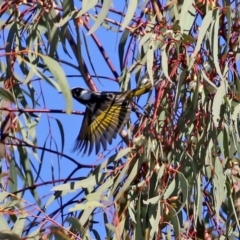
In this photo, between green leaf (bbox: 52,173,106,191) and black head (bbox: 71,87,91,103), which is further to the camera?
black head (bbox: 71,87,91,103)

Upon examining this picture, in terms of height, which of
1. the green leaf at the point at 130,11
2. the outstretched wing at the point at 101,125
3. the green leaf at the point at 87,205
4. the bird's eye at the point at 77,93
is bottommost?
the green leaf at the point at 87,205

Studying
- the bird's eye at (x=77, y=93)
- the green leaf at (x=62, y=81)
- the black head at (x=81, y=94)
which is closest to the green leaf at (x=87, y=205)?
the green leaf at (x=62, y=81)

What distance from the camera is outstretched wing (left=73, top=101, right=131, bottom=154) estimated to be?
2.54 metres

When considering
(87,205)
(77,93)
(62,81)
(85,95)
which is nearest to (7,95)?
(62,81)

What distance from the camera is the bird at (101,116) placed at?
252cm

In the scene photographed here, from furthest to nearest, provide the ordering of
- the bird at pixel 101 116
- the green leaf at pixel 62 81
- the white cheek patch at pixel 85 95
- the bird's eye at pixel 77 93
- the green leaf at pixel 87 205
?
the bird's eye at pixel 77 93, the white cheek patch at pixel 85 95, the bird at pixel 101 116, the green leaf at pixel 87 205, the green leaf at pixel 62 81

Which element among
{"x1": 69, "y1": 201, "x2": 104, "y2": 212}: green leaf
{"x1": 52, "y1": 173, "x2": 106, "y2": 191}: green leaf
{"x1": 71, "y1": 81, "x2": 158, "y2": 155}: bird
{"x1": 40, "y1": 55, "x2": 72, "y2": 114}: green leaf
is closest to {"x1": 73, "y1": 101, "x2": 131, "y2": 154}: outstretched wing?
{"x1": 71, "y1": 81, "x2": 158, "y2": 155}: bird

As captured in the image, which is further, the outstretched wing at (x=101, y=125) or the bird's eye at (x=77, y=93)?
the bird's eye at (x=77, y=93)

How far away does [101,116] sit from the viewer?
279 centimetres

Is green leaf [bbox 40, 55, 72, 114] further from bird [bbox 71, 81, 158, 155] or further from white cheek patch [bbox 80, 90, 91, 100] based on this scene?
white cheek patch [bbox 80, 90, 91, 100]

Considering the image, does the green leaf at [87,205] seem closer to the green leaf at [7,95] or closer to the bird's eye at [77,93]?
the green leaf at [7,95]

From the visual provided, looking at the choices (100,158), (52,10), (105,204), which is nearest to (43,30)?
(52,10)

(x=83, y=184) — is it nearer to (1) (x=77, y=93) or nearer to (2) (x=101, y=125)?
(2) (x=101, y=125)

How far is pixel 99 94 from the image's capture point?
Answer: 2.63 m
